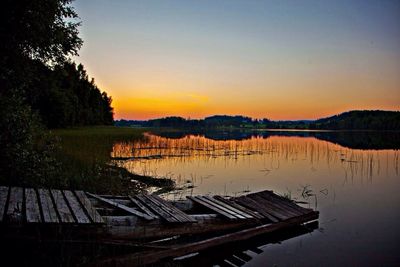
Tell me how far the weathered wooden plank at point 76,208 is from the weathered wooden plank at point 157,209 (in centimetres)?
149

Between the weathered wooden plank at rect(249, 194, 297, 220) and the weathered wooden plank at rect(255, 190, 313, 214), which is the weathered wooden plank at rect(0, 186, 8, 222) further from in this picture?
the weathered wooden plank at rect(255, 190, 313, 214)

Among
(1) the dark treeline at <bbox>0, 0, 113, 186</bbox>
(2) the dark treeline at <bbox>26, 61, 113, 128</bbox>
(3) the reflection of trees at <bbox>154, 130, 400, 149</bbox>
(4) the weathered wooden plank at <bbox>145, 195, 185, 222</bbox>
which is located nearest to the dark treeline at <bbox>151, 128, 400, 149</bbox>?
(3) the reflection of trees at <bbox>154, 130, 400, 149</bbox>

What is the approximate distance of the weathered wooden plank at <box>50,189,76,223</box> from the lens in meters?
5.02

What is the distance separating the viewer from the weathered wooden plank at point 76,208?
202 inches

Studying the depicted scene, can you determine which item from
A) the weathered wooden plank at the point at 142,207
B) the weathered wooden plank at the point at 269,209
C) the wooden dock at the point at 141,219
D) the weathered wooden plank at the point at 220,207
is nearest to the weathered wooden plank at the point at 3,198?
the wooden dock at the point at 141,219

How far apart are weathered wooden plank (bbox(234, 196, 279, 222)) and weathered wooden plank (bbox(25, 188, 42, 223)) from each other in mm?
5499

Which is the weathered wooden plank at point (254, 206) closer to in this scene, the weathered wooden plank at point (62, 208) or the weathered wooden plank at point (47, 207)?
the weathered wooden plank at point (62, 208)

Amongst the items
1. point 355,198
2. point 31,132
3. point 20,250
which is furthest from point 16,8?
point 355,198

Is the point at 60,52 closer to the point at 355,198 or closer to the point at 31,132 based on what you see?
the point at 31,132

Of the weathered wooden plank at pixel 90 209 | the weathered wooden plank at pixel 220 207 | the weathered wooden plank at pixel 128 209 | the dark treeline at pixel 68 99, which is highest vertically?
the dark treeline at pixel 68 99

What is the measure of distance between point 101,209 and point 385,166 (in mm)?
22337

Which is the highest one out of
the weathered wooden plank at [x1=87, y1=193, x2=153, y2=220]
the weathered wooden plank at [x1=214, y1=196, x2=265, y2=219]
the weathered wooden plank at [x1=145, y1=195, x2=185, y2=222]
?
the weathered wooden plank at [x1=87, y1=193, x2=153, y2=220]

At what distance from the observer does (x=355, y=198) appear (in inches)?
541

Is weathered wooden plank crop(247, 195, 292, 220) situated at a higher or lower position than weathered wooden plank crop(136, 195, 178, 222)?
lower
